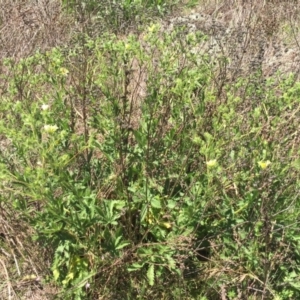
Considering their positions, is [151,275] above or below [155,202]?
below

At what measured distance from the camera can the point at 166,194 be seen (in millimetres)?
2547

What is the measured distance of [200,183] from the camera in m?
2.30

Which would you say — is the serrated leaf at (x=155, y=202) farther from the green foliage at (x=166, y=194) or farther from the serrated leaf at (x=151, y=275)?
the serrated leaf at (x=151, y=275)

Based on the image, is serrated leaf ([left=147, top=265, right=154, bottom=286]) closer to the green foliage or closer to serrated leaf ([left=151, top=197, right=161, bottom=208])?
the green foliage

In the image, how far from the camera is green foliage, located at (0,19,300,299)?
224cm

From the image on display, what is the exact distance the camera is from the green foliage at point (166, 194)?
88.2 inches

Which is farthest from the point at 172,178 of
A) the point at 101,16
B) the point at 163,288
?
the point at 101,16

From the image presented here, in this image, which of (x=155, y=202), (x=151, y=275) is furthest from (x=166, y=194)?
(x=151, y=275)

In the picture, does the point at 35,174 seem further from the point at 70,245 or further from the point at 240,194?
the point at 240,194

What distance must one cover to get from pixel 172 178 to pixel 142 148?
257 millimetres

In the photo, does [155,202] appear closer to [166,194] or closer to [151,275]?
[166,194]

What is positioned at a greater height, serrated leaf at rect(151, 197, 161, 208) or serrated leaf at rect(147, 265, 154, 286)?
serrated leaf at rect(151, 197, 161, 208)

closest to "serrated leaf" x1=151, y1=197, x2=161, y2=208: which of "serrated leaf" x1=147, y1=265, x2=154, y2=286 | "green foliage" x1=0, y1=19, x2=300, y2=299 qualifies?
"green foliage" x1=0, y1=19, x2=300, y2=299

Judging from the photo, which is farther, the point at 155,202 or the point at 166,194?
the point at 166,194
